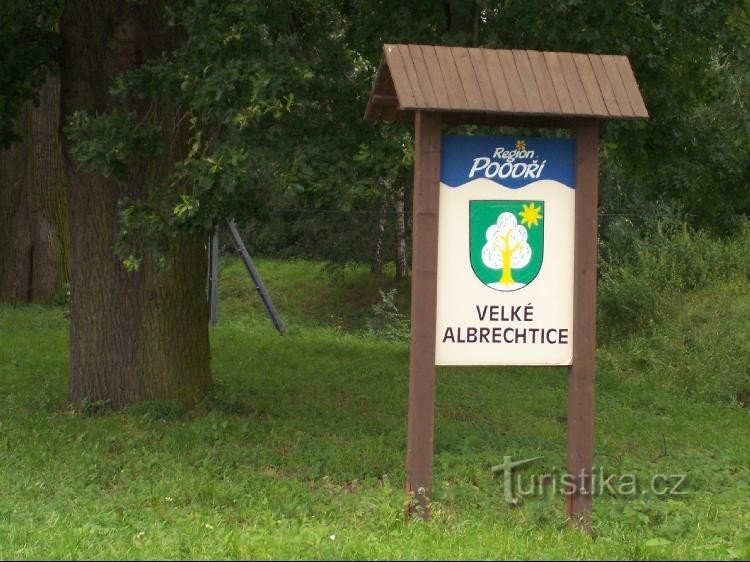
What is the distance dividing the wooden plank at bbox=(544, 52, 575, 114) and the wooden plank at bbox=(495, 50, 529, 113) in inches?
8.1

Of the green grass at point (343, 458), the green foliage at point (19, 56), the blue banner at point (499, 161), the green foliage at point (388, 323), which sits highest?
the green foliage at point (19, 56)

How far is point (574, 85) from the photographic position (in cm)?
657

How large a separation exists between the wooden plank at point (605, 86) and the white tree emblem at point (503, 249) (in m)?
0.83

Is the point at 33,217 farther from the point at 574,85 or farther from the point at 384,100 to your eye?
the point at 574,85

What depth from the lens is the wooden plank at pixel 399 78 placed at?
6.28 m

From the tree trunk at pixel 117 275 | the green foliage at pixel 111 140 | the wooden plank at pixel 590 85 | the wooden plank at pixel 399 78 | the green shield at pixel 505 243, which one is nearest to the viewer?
the wooden plank at pixel 399 78

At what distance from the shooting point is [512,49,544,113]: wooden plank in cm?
642

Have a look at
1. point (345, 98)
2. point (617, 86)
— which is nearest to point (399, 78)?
point (617, 86)

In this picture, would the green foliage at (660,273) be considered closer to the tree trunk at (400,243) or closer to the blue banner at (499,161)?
the tree trunk at (400,243)

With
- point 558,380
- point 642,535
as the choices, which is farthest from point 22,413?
point 558,380

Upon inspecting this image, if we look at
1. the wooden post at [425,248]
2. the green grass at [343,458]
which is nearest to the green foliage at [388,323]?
the green grass at [343,458]

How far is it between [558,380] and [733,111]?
4.51m

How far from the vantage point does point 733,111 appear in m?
10.8

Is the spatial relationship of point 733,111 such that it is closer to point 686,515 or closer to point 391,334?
point 686,515
